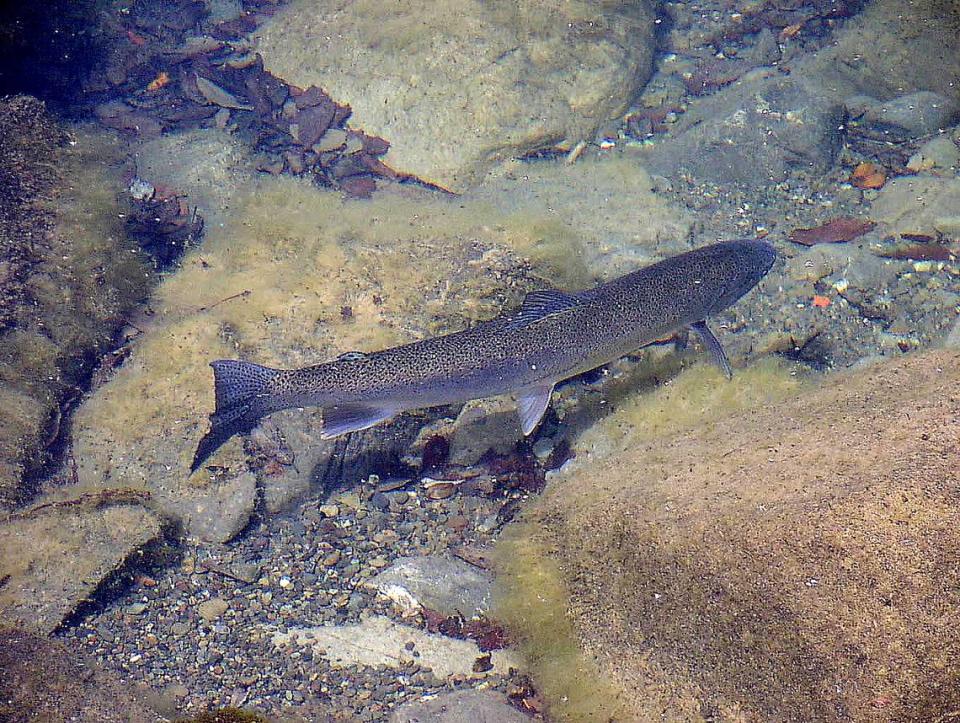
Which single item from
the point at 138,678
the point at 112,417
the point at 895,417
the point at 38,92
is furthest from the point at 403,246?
the point at 38,92

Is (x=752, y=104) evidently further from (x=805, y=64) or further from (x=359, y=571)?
(x=359, y=571)

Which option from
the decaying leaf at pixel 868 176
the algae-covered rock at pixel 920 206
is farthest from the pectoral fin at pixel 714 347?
the decaying leaf at pixel 868 176

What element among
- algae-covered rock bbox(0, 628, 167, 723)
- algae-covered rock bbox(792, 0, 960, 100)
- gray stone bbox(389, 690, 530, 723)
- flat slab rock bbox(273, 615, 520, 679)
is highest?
algae-covered rock bbox(792, 0, 960, 100)

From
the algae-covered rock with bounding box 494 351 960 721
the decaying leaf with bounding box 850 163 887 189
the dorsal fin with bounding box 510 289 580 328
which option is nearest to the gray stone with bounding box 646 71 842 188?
the decaying leaf with bounding box 850 163 887 189

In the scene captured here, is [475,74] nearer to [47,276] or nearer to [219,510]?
[47,276]

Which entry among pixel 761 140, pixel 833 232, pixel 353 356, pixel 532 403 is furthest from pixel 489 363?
pixel 761 140

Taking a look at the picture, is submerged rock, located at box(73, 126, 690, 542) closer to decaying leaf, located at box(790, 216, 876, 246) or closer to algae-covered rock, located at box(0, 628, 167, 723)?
decaying leaf, located at box(790, 216, 876, 246)
